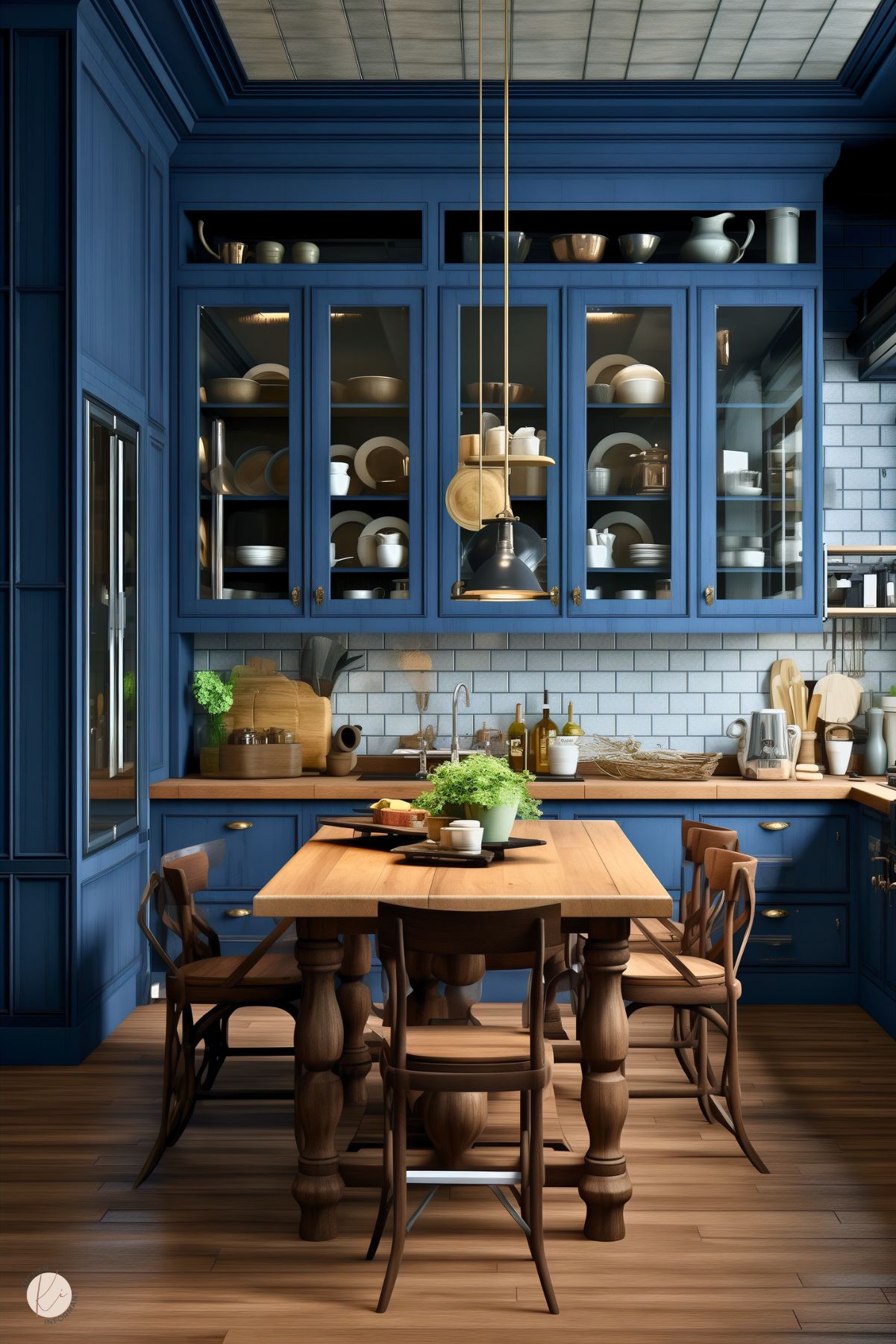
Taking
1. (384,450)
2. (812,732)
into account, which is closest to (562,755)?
(812,732)

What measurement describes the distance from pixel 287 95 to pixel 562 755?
10.2ft

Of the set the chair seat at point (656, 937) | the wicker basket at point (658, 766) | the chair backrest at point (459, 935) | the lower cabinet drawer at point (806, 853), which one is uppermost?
the wicker basket at point (658, 766)

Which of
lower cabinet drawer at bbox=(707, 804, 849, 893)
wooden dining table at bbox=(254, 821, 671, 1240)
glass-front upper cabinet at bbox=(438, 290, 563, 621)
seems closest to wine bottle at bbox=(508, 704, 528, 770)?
glass-front upper cabinet at bbox=(438, 290, 563, 621)

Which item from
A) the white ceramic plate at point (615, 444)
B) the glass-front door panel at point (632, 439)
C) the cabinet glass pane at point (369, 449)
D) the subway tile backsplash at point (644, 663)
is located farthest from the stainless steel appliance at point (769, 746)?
the cabinet glass pane at point (369, 449)

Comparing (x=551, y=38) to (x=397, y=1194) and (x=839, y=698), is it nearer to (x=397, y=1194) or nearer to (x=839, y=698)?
(x=839, y=698)

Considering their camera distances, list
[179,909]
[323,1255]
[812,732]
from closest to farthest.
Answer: [323,1255] → [179,909] → [812,732]

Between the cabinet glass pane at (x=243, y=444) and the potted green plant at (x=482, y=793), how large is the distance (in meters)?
2.13

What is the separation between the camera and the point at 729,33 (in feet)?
16.1

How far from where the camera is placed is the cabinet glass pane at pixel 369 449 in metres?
5.53

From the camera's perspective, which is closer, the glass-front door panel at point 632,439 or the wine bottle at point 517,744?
the glass-front door panel at point 632,439

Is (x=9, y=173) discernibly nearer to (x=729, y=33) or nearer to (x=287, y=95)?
(x=287, y=95)

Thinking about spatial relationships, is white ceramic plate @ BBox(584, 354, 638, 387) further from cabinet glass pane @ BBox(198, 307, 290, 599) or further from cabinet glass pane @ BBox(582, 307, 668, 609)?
cabinet glass pane @ BBox(198, 307, 290, 599)

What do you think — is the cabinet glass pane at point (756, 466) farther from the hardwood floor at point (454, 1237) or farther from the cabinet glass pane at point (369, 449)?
the hardwood floor at point (454, 1237)

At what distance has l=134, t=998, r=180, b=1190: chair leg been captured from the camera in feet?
11.2
